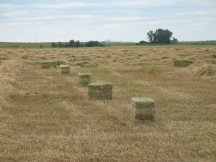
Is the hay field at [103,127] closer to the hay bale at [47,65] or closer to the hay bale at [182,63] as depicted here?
the hay bale at [182,63]

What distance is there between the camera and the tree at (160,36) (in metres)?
110

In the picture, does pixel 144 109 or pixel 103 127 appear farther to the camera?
pixel 144 109

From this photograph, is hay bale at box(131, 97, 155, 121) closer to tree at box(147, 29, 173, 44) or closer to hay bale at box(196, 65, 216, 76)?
hay bale at box(196, 65, 216, 76)

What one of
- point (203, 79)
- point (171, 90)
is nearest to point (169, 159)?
point (171, 90)

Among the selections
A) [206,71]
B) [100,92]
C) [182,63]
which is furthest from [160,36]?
[100,92]

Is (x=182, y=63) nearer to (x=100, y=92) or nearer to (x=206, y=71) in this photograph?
(x=206, y=71)

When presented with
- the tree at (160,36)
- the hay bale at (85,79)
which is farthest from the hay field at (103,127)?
the tree at (160,36)

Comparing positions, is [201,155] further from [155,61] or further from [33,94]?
[155,61]

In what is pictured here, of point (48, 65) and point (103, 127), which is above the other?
point (103, 127)

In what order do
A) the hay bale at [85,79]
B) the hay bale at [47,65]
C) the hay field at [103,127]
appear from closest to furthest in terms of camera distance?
1. the hay field at [103,127]
2. the hay bale at [85,79]
3. the hay bale at [47,65]

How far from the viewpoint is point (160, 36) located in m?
113

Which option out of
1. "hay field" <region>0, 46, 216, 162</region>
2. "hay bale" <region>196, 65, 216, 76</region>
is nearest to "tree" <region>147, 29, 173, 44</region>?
"hay bale" <region>196, 65, 216, 76</region>

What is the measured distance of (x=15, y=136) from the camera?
39.2 ft

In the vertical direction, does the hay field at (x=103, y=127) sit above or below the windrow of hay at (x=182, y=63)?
above
